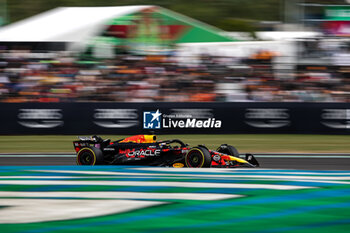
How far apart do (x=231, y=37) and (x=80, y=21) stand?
5791 mm

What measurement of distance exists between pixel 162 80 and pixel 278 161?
19.1 feet

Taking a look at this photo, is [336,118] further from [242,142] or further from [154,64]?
[154,64]

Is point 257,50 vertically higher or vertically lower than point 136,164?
higher

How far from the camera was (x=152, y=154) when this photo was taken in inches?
369

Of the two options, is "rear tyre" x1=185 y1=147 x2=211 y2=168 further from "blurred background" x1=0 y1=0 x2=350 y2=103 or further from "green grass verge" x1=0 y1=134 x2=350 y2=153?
"blurred background" x1=0 y1=0 x2=350 y2=103

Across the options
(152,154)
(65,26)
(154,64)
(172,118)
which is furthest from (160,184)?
(65,26)

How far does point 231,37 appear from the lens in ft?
73.6

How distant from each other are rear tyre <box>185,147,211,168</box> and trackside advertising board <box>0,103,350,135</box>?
682cm

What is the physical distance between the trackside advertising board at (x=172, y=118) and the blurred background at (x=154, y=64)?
365mm

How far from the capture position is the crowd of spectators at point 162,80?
16141mm

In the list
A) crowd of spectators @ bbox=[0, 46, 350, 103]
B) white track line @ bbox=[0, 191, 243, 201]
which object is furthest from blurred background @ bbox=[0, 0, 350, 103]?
white track line @ bbox=[0, 191, 243, 201]

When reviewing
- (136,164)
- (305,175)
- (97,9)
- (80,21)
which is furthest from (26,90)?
(305,175)

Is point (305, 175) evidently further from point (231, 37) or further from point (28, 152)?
point (231, 37)

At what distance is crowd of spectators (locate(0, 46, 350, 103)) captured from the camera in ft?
53.0
